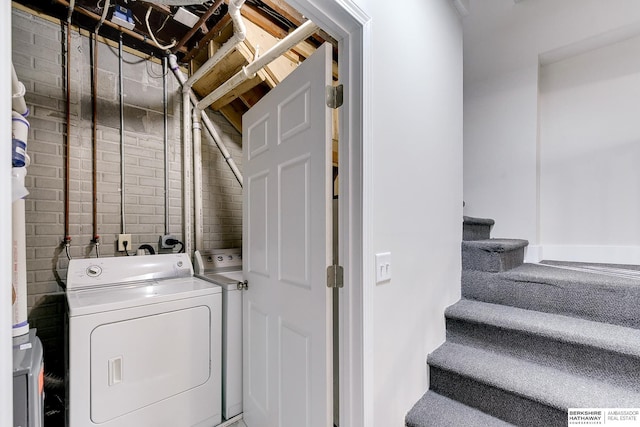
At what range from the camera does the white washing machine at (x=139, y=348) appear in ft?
4.46

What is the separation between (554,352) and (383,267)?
1.00 meters

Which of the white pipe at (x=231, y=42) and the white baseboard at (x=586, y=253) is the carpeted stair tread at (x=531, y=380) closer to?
the white baseboard at (x=586, y=253)

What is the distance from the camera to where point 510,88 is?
2502mm

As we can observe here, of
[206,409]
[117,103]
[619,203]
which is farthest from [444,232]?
[117,103]

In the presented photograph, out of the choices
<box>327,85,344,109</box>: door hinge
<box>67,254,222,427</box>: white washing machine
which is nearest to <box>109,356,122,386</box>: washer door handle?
<box>67,254,222,427</box>: white washing machine

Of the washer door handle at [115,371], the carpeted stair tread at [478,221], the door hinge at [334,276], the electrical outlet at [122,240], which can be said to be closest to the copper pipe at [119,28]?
the electrical outlet at [122,240]

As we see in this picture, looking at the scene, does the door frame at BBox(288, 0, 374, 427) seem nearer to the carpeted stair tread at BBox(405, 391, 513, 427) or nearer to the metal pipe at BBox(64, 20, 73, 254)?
the carpeted stair tread at BBox(405, 391, 513, 427)

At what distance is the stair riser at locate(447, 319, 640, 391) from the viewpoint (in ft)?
4.18

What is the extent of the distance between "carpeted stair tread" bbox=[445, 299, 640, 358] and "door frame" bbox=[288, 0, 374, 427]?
34.0 inches

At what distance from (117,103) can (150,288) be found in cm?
148

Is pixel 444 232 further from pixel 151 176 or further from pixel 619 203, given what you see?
pixel 151 176

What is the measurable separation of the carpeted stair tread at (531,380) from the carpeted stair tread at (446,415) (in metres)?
0.10

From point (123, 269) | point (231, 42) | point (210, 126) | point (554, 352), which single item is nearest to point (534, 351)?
point (554, 352)

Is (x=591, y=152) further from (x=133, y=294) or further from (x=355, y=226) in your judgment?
(x=133, y=294)
